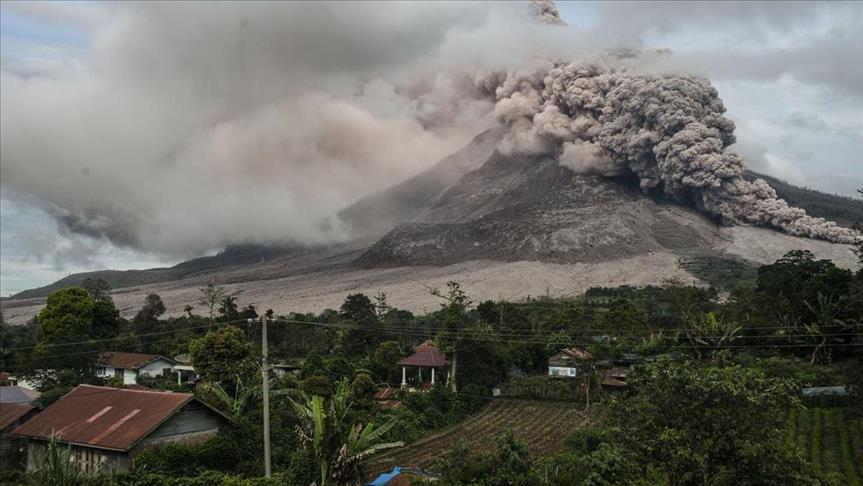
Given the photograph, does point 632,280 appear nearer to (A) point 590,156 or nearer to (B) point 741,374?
(A) point 590,156

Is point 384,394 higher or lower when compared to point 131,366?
lower

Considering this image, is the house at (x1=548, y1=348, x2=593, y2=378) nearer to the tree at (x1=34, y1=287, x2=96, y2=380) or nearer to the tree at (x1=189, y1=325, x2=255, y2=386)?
the tree at (x1=189, y1=325, x2=255, y2=386)

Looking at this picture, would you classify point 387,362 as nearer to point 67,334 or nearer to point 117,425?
point 67,334

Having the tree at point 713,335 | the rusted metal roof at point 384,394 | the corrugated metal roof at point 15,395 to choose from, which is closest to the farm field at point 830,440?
the tree at point 713,335

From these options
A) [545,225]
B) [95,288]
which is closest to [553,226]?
[545,225]

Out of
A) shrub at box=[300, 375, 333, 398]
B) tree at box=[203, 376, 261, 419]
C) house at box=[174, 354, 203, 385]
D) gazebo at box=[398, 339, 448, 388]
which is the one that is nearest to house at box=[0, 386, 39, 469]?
tree at box=[203, 376, 261, 419]

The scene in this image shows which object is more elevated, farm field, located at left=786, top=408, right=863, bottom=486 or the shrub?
the shrub
